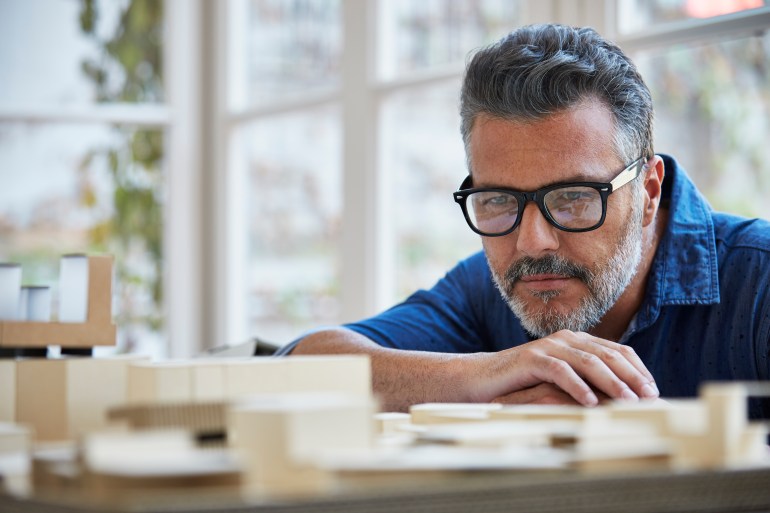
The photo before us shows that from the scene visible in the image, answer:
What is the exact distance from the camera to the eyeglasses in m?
1.49

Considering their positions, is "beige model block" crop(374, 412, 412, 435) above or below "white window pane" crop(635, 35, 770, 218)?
below

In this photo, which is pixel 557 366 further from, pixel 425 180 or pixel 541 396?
pixel 425 180

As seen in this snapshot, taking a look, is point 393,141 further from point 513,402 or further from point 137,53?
point 513,402

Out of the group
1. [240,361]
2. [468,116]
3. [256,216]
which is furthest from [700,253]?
[256,216]

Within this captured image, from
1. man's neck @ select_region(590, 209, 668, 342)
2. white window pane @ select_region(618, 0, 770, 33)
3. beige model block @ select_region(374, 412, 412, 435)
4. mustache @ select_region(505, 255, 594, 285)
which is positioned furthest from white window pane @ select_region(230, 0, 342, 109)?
beige model block @ select_region(374, 412, 412, 435)

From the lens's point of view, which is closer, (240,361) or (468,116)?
(240,361)

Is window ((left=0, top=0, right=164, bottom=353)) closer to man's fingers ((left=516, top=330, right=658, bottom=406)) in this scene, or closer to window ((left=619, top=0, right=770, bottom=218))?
window ((left=619, top=0, right=770, bottom=218))

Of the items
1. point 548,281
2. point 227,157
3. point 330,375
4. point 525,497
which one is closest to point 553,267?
point 548,281

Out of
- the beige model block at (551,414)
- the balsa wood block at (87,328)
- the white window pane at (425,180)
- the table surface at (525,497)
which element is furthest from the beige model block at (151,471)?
the white window pane at (425,180)

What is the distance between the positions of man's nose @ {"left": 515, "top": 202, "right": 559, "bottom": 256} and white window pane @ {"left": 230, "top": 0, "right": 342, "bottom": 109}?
199cm

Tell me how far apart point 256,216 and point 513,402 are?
2813mm

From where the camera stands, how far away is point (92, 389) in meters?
0.92

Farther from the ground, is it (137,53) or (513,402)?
(137,53)

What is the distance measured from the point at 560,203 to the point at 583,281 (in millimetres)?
126
